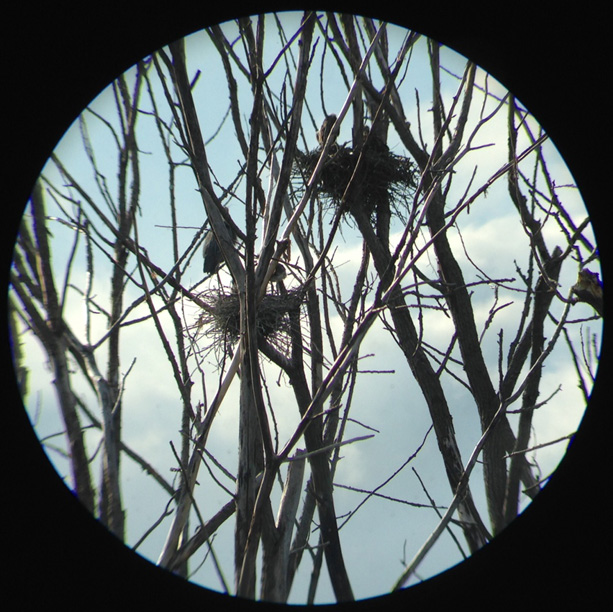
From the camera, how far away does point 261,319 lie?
2789 mm

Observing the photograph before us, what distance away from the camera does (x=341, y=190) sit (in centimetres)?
307

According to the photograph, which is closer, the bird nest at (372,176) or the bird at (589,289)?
the bird at (589,289)

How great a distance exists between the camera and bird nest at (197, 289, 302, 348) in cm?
278

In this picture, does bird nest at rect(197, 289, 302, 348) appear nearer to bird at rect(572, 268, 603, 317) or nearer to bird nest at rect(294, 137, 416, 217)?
bird nest at rect(294, 137, 416, 217)

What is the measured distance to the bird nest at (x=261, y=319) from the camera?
2.78 metres

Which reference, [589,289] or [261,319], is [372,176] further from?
[589,289]

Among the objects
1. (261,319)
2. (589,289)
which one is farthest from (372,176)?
(589,289)

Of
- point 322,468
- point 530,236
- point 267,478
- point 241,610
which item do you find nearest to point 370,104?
point 530,236

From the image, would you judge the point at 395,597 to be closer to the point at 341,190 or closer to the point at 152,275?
the point at 152,275

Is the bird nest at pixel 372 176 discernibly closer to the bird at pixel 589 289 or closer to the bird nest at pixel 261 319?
the bird nest at pixel 261 319

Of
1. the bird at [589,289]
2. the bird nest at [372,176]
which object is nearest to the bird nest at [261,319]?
the bird nest at [372,176]

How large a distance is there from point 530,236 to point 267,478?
1209mm

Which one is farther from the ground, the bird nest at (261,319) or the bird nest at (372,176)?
the bird nest at (372,176)

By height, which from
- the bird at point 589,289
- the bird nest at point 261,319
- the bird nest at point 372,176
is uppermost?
the bird nest at point 372,176
